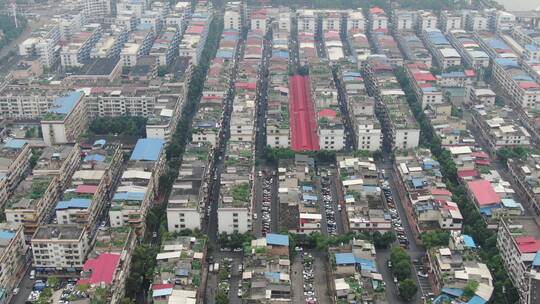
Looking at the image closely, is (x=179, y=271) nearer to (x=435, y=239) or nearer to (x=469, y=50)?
(x=435, y=239)

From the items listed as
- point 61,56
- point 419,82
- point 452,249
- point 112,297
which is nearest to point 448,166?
point 452,249

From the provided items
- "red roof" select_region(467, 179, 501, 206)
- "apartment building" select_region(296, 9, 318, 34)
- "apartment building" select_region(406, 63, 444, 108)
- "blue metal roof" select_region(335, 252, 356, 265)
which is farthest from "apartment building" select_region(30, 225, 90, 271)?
"apartment building" select_region(296, 9, 318, 34)

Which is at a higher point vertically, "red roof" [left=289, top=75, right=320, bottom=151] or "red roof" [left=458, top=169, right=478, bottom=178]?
"red roof" [left=458, top=169, right=478, bottom=178]

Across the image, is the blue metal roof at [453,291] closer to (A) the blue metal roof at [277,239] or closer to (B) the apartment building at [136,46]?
(A) the blue metal roof at [277,239]

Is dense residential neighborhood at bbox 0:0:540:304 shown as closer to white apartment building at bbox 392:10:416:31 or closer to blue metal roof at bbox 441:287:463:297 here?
blue metal roof at bbox 441:287:463:297

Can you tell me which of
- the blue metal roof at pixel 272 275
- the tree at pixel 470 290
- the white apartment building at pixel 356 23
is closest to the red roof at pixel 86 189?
the blue metal roof at pixel 272 275

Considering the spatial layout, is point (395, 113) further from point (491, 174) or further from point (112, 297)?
point (112, 297)
